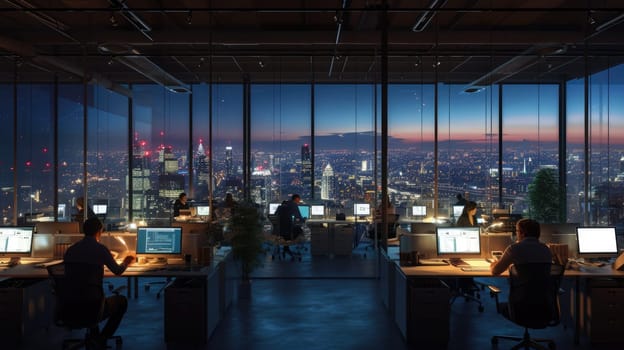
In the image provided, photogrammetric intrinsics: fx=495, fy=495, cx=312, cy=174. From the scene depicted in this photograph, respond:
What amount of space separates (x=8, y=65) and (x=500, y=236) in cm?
1224

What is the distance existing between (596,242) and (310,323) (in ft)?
12.6

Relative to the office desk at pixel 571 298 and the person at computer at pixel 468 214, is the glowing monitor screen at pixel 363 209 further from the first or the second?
the office desk at pixel 571 298

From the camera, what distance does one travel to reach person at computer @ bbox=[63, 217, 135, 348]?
4.73 meters

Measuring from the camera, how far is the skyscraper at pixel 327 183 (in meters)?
13.9

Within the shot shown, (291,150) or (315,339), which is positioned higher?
(291,150)

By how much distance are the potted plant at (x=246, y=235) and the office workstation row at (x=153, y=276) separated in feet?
0.78

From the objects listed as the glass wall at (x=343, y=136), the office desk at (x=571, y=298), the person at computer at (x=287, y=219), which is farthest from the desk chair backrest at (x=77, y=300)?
the glass wall at (x=343, y=136)

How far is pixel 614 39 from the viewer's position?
387 inches

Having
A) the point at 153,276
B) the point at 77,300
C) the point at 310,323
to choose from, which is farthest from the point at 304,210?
the point at 77,300

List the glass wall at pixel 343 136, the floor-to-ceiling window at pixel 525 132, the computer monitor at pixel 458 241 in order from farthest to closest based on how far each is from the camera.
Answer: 1. the floor-to-ceiling window at pixel 525 132
2. the glass wall at pixel 343 136
3. the computer monitor at pixel 458 241

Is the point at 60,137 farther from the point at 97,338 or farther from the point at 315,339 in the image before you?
the point at 315,339

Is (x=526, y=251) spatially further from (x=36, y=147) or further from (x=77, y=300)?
(x=36, y=147)

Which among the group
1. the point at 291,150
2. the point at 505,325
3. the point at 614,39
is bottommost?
the point at 505,325

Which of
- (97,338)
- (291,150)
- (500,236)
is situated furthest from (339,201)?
(97,338)
